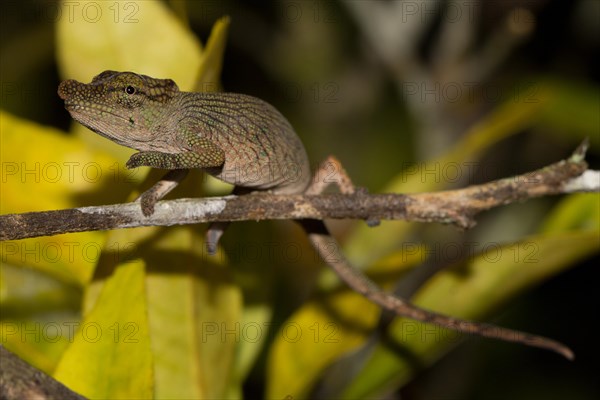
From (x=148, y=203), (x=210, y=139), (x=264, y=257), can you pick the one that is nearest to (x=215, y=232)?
(x=264, y=257)

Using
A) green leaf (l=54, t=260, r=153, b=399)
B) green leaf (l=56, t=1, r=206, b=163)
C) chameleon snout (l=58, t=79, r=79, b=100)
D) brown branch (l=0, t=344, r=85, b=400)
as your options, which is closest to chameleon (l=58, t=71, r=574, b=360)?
chameleon snout (l=58, t=79, r=79, b=100)

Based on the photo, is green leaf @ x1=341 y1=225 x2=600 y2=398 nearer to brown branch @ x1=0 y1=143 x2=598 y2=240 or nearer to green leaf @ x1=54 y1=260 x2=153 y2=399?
brown branch @ x1=0 y1=143 x2=598 y2=240

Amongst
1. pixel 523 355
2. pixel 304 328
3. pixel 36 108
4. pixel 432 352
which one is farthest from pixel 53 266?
pixel 523 355

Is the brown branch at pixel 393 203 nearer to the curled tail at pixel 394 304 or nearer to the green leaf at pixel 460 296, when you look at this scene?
the green leaf at pixel 460 296

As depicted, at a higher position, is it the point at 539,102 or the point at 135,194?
the point at 539,102

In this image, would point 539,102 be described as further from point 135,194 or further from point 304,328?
point 135,194
